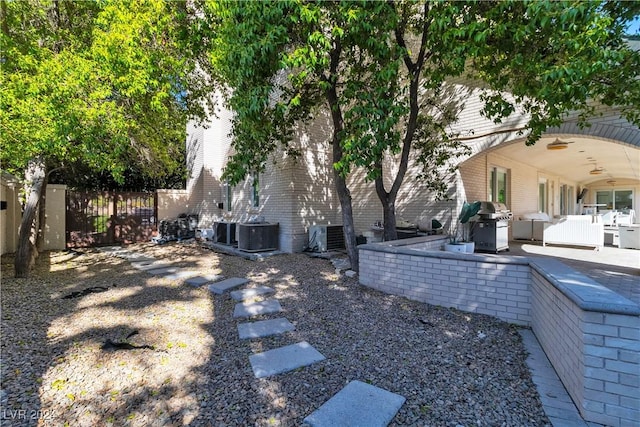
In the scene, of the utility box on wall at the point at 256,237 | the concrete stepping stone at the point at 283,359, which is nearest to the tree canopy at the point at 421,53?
the concrete stepping stone at the point at 283,359

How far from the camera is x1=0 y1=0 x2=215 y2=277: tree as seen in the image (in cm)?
445

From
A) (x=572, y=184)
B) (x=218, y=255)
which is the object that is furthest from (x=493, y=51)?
(x=572, y=184)

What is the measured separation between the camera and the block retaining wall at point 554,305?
6.39ft

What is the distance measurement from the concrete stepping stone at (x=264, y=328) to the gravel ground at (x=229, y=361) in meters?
0.11

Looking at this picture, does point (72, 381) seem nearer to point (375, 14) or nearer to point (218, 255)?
point (375, 14)

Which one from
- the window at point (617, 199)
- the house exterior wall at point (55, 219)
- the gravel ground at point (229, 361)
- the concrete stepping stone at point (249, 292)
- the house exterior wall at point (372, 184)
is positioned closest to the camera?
the gravel ground at point (229, 361)

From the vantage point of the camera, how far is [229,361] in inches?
109

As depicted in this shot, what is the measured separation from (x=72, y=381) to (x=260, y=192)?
748 centimetres

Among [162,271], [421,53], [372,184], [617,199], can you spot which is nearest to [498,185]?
[372,184]

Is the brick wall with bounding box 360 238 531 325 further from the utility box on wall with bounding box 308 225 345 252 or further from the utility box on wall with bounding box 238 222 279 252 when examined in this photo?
the utility box on wall with bounding box 238 222 279 252

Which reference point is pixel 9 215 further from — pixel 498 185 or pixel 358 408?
pixel 498 185

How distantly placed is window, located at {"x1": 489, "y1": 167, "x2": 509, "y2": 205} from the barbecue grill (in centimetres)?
153

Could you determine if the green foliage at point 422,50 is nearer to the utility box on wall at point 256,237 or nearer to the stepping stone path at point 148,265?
the utility box on wall at point 256,237

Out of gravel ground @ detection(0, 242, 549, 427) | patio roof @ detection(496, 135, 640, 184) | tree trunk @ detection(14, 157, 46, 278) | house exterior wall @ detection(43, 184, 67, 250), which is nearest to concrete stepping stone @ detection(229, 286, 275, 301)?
gravel ground @ detection(0, 242, 549, 427)
